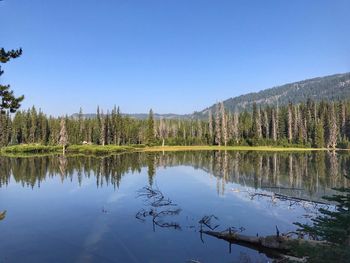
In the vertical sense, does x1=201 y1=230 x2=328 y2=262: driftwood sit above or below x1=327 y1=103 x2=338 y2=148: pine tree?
below

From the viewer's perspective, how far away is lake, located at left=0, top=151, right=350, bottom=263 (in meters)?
22.7

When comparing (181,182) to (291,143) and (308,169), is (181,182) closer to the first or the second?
(308,169)

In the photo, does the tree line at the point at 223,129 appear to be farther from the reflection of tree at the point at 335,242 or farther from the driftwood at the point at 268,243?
the reflection of tree at the point at 335,242

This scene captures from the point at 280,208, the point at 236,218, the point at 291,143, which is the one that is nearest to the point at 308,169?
the point at 280,208

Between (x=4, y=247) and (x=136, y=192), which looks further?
(x=136, y=192)

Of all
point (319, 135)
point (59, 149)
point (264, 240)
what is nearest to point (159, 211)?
point (264, 240)

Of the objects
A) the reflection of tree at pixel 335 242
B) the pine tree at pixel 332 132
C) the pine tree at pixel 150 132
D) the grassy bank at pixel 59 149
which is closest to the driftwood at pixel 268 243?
the reflection of tree at pixel 335 242

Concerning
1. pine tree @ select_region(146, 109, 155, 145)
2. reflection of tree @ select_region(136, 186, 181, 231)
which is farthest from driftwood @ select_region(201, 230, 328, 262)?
pine tree @ select_region(146, 109, 155, 145)

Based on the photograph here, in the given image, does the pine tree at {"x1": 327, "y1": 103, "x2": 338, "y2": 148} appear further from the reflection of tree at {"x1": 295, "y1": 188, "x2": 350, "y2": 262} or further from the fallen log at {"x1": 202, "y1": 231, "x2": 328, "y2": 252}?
the reflection of tree at {"x1": 295, "y1": 188, "x2": 350, "y2": 262}

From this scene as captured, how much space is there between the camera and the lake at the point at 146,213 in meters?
22.7

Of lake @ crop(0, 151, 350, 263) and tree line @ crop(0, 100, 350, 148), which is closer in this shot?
lake @ crop(0, 151, 350, 263)

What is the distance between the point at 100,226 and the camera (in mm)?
28906

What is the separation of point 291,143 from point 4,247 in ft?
422

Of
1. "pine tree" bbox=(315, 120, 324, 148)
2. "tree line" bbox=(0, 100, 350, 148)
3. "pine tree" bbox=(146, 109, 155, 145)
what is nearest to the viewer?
"pine tree" bbox=(315, 120, 324, 148)
